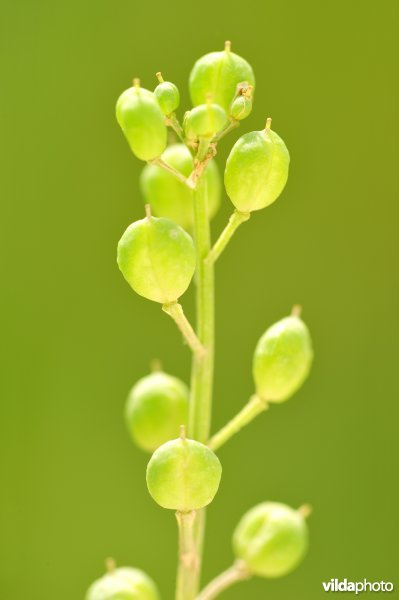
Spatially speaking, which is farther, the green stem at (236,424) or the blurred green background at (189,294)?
the blurred green background at (189,294)

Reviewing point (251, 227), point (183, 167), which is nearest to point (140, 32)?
point (251, 227)

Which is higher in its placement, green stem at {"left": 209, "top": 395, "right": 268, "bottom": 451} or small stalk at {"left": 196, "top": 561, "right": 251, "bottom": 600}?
green stem at {"left": 209, "top": 395, "right": 268, "bottom": 451}

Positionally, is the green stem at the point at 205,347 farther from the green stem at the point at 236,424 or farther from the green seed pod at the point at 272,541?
the green seed pod at the point at 272,541

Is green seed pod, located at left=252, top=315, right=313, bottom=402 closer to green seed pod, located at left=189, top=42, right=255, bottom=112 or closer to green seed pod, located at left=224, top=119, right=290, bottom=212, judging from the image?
green seed pod, located at left=224, top=119, right=290, bottom=212

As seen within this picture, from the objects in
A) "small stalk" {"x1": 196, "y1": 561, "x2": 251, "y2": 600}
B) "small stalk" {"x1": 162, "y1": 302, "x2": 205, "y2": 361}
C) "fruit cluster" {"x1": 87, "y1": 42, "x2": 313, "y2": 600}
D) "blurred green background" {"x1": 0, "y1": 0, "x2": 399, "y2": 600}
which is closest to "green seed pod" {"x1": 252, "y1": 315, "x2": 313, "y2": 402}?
"fruit cluster" {"x1": 87, "y1": 42, "x2": 313, "y2": 600}

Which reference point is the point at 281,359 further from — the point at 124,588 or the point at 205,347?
the point at 124,588

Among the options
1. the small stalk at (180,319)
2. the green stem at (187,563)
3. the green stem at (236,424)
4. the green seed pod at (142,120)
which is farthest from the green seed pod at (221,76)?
the green stem at (187,563)

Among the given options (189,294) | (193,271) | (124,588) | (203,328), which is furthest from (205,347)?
(189,294)
